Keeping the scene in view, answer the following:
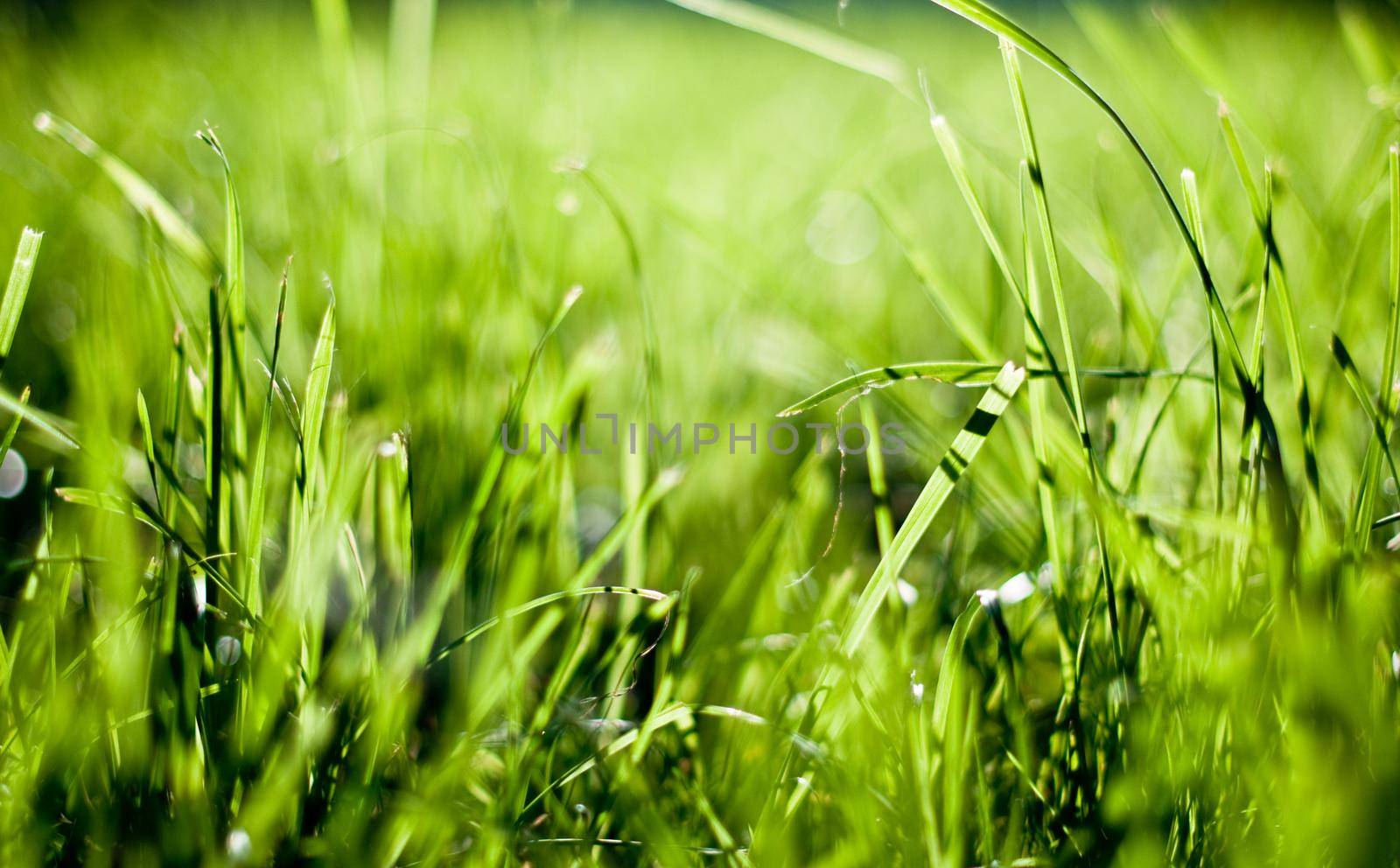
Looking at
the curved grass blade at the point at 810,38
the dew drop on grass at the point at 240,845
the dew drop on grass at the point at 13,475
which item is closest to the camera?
the dew drop on grass at the point at 240,845

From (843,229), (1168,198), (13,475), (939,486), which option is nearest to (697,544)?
(939,486)

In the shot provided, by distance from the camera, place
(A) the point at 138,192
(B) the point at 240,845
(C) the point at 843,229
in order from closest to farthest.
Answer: (B) the point at 240,845 < (A) the point at 138,192 < (C) the point at 843,229

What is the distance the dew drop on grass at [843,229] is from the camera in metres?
1.18

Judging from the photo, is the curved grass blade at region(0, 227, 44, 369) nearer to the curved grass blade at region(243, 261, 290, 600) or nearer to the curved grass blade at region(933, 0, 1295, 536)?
the curved grass blade at region(243, 261, 290, 600)

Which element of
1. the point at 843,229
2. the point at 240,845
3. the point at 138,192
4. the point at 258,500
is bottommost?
the point at 240,845

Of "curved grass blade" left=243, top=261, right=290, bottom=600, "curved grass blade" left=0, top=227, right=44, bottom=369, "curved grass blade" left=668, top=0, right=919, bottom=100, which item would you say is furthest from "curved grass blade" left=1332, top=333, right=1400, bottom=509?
"curved grass blade" left=0, top=227, right=44, bottom=369

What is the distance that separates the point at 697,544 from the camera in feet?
2.27

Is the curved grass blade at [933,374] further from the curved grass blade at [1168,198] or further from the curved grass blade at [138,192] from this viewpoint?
the curved grass blade at [138,192]

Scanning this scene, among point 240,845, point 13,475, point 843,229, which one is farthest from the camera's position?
point 843,229

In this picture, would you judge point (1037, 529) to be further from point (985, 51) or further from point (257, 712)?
point (985, 51)

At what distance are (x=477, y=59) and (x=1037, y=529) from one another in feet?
7.17

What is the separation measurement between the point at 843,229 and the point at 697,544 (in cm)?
76

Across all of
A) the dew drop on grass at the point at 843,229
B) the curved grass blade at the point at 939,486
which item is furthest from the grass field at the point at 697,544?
the dew drop on grass at the point at 843,229

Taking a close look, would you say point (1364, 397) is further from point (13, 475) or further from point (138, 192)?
point (13, 475)
